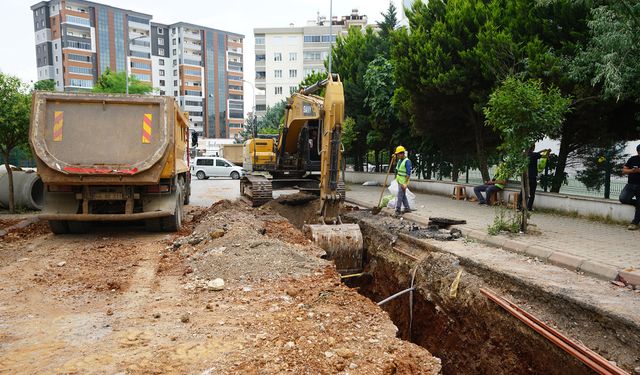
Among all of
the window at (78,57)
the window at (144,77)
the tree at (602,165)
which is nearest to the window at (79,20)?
the window at (78,57)

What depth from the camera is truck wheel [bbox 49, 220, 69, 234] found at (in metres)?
9.26

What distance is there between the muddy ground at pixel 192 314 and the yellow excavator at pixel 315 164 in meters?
1.10

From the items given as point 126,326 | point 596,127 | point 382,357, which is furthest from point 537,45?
point 126,326

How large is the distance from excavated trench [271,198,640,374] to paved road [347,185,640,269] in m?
1.66

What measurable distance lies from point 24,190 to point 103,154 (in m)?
5.97

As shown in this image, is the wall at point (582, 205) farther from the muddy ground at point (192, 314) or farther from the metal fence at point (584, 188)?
the muddy ground at point (192, 314)

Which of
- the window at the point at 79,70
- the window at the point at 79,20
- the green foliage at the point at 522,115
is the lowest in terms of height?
the green foliage at the point at 522,115

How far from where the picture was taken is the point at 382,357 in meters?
3.94

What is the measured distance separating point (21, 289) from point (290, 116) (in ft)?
28.2

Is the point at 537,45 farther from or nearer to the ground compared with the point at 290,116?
farther from the ground

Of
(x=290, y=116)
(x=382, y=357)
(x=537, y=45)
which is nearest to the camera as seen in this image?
(x=382, y=357)

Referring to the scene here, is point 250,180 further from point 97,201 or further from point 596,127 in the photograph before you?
point 596,127

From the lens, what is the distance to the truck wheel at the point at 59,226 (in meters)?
9.26

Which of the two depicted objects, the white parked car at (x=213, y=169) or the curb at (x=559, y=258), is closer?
the curb at (x=559, y=258)
